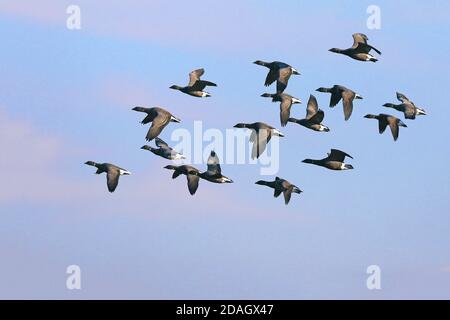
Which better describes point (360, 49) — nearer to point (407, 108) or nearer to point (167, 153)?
point (407, 108)

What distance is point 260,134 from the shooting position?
9538 centimetres

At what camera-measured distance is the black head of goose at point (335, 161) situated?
318 feet

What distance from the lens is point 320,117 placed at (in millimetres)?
97812

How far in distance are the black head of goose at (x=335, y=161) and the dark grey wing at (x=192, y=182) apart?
6.37 meters

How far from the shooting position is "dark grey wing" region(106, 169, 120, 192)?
9581 cm

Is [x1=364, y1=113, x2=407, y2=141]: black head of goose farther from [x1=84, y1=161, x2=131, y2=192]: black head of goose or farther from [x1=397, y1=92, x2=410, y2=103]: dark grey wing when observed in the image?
[x1=84, y1=161, x2=131, y2=192]: black head of goose

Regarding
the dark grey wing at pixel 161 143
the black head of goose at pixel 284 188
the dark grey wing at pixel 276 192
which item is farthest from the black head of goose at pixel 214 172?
the dark grey wing at pixel 161 143

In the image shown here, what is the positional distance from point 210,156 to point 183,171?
7.74ft

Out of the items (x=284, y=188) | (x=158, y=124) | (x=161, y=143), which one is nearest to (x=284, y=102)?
(x=284, y=188)

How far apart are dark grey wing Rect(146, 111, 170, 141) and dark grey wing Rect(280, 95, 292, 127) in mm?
5597

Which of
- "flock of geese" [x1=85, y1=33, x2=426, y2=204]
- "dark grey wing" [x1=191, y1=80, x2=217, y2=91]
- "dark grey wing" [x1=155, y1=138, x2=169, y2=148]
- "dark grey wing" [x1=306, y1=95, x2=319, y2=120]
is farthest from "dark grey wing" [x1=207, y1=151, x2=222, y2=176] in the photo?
"dark grey wing" [x1=306, y1=95, x2=319, y2=120]

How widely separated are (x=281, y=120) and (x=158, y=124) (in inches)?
236

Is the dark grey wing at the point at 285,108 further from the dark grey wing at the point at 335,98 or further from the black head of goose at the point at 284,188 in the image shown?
the black head of goose at the point at 284,188
